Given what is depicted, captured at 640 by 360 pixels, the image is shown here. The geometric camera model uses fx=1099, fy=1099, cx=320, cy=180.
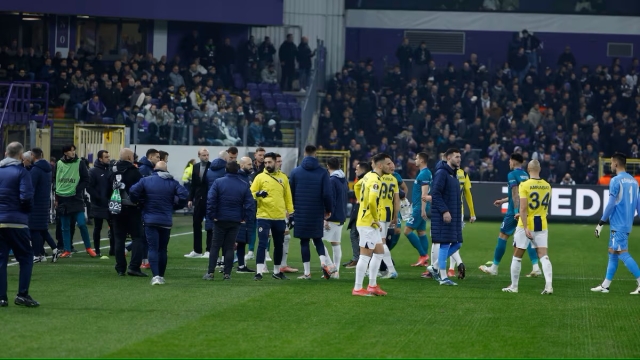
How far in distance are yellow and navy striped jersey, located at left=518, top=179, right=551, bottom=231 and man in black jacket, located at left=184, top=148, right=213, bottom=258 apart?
5915 mm

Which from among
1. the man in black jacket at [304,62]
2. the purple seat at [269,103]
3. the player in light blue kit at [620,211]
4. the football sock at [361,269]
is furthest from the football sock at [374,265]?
the man in black jacket at [304,62]

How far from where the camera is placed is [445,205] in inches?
661

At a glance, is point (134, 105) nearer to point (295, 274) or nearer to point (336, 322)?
point (295, 274)

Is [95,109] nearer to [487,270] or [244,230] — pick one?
[244,230]

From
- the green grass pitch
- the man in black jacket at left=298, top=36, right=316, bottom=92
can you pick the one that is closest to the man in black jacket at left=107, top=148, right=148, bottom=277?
the green grass pitch

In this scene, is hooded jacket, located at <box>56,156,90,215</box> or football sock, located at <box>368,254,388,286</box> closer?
football sock, located at <box>368,254,388,286</box>

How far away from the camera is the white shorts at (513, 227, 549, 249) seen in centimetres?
1580

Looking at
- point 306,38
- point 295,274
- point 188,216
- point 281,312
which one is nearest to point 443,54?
point 306,38

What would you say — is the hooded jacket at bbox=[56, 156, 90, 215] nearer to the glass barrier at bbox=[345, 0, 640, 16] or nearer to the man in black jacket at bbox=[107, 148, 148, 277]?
the man in black jacket at bbox=[107, 148, 148, 277]

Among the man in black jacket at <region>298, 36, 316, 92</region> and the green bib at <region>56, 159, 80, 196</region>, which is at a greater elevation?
the man in black jacket at <region>298, 36, 316, 92</region>

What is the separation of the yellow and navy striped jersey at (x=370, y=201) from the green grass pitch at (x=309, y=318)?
1.09 m

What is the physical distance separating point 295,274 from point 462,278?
2717mm

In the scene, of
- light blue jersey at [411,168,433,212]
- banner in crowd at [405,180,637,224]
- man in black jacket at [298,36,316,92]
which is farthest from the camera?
man in black jacket at [298,36,316,92]

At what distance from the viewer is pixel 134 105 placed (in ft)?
117
